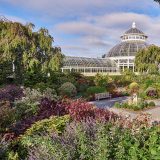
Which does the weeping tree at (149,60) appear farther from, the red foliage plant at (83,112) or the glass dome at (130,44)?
the red foliage plant at (83,112)

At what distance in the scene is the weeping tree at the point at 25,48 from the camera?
66.4 ft

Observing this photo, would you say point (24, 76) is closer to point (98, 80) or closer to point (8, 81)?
point (8, 81)

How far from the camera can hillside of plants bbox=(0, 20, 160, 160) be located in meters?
4.93

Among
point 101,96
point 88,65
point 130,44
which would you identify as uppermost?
point 130,44

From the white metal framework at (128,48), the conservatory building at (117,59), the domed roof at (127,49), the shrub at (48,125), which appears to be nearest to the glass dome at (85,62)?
the conservatory building at (117,59)

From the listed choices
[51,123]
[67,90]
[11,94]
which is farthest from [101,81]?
[51,123]

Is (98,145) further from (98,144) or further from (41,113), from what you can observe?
(41,113)

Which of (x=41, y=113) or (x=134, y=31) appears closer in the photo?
(x=41, y=113)

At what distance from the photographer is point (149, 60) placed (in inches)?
1833

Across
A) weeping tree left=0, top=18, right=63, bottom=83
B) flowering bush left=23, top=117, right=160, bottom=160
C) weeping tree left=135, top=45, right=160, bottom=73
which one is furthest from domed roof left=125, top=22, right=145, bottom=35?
flowering bush left=23, top=117, right=160, bottom=160

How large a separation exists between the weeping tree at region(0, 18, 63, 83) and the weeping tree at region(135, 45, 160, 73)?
24923 mm

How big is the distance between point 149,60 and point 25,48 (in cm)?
2857

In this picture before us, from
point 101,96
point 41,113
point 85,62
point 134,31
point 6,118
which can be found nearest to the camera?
point 6,118

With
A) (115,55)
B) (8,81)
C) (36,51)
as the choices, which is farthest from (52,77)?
(115,55)
